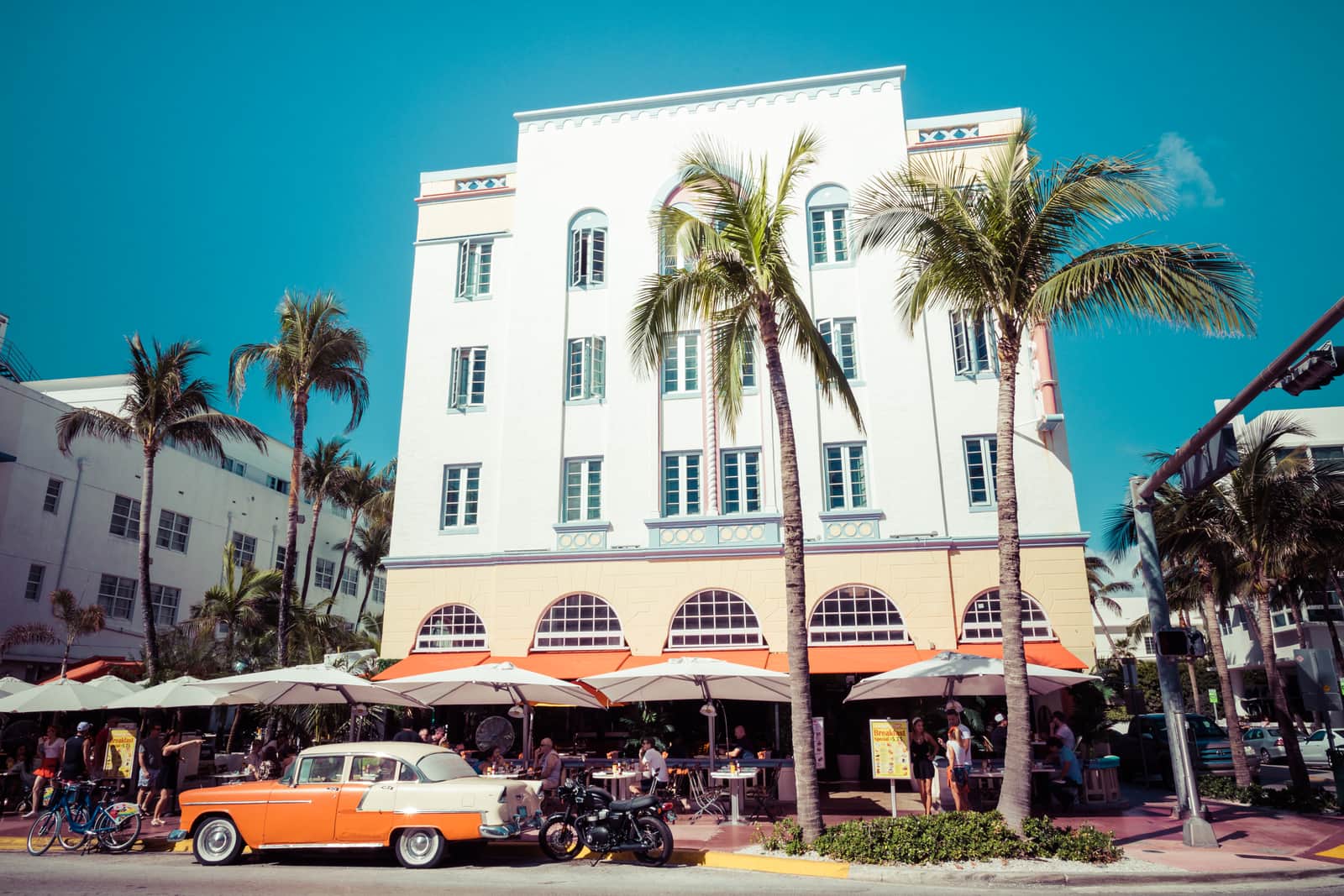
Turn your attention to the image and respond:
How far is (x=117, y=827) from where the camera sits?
1413 cm

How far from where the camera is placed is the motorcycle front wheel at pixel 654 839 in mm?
12445

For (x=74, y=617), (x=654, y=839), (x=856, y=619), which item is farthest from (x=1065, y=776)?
Result: (x=74, y=617)

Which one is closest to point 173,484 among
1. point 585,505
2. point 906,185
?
point 585,505

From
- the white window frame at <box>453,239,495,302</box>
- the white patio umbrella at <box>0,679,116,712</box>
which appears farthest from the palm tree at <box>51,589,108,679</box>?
the white window frame at <box>453,239,495,302</box>

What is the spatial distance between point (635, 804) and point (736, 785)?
4.40 meters

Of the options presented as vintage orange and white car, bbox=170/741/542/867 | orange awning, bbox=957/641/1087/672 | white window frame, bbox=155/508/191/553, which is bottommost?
vintage orange and white car, bbox=170/741/542/867

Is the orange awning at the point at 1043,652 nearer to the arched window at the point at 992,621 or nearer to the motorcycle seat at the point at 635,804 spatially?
the arched window at the point at 992,621

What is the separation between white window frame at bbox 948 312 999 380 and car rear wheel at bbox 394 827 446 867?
17.6 m

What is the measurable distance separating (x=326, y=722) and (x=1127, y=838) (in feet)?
58.2

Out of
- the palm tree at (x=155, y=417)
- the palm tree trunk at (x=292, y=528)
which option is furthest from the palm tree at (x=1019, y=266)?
the palm tree at (x=155, y=417)

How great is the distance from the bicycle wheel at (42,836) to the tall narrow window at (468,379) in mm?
14349

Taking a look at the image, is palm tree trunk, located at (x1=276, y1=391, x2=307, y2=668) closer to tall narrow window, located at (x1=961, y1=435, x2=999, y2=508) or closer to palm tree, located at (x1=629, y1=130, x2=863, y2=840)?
palm tree, located at (x1=629, y1=130, x2=863, y2=840)

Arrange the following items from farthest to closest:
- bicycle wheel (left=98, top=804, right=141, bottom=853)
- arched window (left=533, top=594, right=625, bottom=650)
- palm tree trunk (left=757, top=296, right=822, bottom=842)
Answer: arched window (left=533, top=594, right=625, bottom=650)
bicycle wheel (left=98, top=804, right=141, bottom=853)
palm tree trunk (left=757, top=296, right=822, bottom=842)

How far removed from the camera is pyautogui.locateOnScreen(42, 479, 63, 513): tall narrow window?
3231 cm
